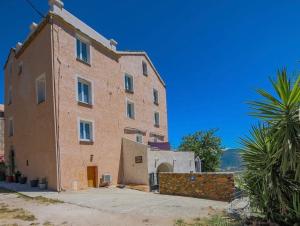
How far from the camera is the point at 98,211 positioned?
10602 millimetres

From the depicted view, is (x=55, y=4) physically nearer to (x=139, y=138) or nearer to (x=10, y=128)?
(x=10, y=128)

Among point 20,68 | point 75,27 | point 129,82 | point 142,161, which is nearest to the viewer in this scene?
point 75,27

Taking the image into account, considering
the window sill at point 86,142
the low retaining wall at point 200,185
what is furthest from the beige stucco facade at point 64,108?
the low retaining wall at point 200,185

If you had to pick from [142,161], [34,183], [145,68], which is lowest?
[34,183]

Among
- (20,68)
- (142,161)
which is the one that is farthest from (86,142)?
(20,68)

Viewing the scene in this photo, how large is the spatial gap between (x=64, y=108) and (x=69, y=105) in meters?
0.53

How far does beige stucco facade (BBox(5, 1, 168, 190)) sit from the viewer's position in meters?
18.4

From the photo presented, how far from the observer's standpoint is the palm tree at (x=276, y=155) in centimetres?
654

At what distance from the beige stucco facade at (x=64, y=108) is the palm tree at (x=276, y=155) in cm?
1323

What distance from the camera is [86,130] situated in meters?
20.8

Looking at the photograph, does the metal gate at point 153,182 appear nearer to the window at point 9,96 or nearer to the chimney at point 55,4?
the chimney at point 55,4

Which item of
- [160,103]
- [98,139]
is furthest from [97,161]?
[160,103]

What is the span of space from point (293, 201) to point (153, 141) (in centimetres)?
2360

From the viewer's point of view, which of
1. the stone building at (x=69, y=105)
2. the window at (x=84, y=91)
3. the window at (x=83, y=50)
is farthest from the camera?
the window at (x=83, y=50)
